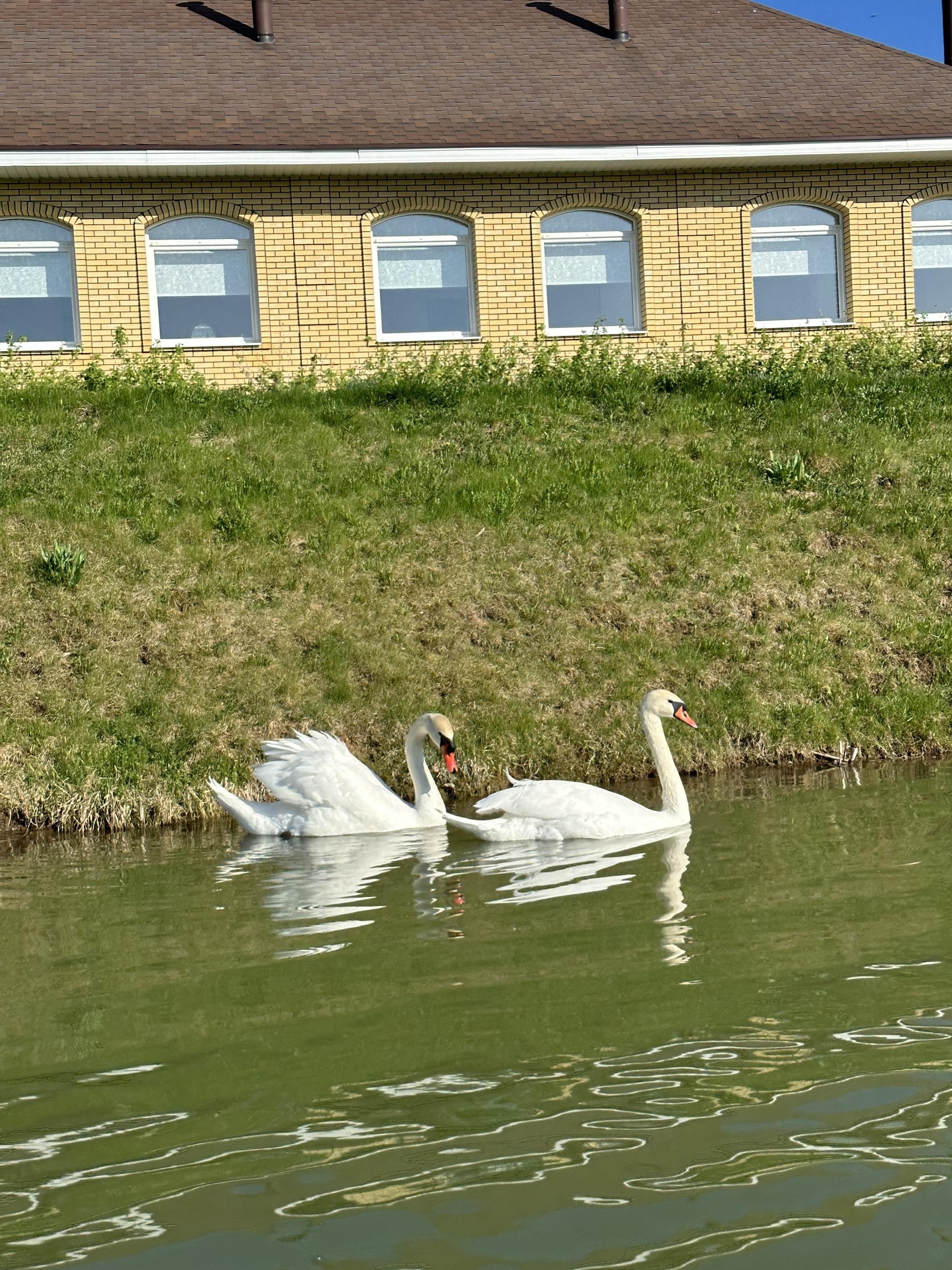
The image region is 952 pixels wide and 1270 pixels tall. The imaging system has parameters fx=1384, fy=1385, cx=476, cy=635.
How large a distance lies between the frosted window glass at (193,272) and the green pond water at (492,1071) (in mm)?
15498

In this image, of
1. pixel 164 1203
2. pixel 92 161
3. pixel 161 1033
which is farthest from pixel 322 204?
pixel 164 1203

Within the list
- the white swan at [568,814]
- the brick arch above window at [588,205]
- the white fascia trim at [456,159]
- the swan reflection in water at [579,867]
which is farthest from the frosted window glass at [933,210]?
the swan reflection in water at [579,867]

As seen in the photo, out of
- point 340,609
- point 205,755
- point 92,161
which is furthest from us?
point 92,161

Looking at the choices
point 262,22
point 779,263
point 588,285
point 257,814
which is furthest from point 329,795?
point 262,22

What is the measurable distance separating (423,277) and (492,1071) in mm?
19302

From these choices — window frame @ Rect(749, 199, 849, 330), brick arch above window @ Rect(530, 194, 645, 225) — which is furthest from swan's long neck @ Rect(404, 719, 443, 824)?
window frame @ Rect(749, 199, 849, 330)

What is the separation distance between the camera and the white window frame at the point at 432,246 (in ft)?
72.0

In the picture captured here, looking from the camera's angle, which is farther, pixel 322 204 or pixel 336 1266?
pixel 322 204

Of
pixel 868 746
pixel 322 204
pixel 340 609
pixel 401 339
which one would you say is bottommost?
pixel 868 746

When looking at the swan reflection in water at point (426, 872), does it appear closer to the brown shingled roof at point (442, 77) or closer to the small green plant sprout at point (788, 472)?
the small green plant sprout at point (788, 472)

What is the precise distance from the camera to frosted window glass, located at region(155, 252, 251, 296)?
21641 millimetres

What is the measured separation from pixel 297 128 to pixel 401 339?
3.54m

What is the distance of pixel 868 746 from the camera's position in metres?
12.6

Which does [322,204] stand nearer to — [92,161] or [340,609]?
[92,161]
